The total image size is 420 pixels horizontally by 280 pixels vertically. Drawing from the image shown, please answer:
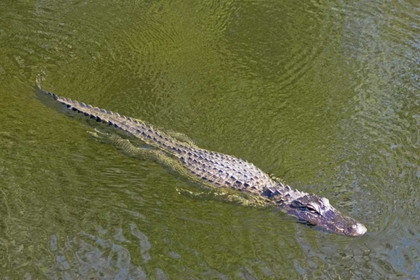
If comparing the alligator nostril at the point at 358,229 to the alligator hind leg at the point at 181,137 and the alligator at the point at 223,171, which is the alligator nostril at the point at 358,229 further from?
the alligator hind leg at the point at 181,137

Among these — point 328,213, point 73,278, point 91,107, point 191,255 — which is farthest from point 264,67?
point 73,278

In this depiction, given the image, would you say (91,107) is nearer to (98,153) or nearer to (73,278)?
(98,153)

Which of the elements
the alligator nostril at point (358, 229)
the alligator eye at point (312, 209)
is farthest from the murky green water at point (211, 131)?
the alligator eye at point (312, 209)

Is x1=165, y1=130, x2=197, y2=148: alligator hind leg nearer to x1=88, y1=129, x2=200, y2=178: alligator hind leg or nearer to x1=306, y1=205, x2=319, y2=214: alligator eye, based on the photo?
x1=88, y1=129, x2=200, y2=178: alligator hind leg

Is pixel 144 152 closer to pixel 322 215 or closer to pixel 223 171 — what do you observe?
pixel 223 171

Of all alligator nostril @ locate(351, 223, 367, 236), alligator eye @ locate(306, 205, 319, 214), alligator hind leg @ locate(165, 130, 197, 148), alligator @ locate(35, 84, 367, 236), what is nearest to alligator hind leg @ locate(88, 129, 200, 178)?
alligator @ locate(35, 84, 367, 236)

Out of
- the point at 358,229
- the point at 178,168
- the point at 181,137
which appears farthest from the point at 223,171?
the point at 358,229
